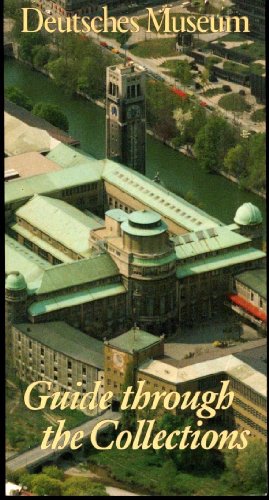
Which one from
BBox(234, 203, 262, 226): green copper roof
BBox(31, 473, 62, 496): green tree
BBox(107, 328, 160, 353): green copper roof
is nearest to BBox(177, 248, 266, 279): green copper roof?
BBox(234, 203, 262, 226): green copper roof

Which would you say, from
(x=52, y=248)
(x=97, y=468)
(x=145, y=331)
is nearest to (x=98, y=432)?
(x=97, y=468)

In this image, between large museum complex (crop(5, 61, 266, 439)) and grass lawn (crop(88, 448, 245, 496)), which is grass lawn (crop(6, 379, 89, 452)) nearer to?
large museum complex (crop(5, 61, 266, 439))

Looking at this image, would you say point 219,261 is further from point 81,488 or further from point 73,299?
point 81,488

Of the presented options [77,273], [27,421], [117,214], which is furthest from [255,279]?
[27,421]

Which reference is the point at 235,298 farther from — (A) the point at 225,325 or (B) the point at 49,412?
(B) the point at 49,412

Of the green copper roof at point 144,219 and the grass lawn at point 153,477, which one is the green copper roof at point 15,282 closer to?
the green copper roof at point 144,219

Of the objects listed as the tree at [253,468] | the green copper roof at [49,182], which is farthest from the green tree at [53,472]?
the green copper roof at [49,182]
